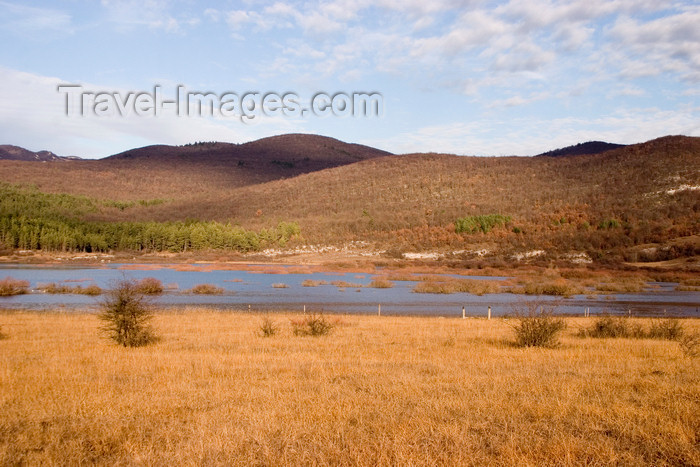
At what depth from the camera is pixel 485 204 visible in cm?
12056

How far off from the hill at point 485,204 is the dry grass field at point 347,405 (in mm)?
76320

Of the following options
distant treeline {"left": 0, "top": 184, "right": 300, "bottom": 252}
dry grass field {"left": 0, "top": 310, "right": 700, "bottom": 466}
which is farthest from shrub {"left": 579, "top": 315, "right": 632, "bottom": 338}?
distant treeline {"left": 0, "top": 184, "right": 300, "bottom": 252}

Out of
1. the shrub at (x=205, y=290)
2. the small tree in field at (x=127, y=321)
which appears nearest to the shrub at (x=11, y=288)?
the shrub at (x=205, y=290)

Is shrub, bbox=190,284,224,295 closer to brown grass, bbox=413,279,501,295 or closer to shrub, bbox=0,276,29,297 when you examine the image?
shrub, bbox=0,276,29,297

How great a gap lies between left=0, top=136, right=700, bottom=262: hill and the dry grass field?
7632cm

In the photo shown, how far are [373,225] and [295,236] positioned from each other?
17745mm

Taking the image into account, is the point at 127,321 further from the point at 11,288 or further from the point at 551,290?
the point at 551,290

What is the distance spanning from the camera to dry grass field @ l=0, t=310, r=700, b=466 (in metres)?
6.82

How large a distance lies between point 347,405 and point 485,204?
116m

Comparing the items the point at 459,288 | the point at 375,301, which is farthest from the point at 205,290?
the point at 459,288

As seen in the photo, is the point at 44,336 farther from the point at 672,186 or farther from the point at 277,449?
the point at 672,186

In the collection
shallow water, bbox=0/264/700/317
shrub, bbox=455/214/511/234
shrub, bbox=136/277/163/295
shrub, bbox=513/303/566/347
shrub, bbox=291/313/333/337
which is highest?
shrub, bbox=455/214/511/234

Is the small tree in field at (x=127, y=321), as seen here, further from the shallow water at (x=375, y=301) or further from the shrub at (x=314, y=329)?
the shallow water at (x=375, y=301)

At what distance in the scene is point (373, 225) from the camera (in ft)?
392
